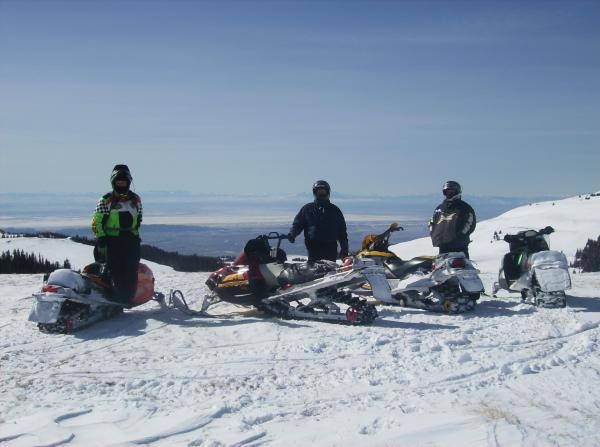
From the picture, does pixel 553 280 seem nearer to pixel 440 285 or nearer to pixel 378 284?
pixel 440 285

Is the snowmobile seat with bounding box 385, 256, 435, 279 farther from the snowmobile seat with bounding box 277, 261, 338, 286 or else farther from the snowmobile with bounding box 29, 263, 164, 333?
the snowmobile with bounding box 29, 263, 164, 333

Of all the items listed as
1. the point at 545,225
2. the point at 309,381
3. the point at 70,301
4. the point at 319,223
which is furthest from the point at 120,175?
the point at 545,225

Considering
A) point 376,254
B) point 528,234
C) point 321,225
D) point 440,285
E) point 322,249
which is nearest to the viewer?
point 440,285

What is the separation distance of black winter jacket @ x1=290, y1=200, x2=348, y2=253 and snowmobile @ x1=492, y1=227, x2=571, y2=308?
2710mm

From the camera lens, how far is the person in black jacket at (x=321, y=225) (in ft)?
32.4

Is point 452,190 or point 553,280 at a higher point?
point 452,190

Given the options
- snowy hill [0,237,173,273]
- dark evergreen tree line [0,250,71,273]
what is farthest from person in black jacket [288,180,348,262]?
snowy hill [0,237,173,273]

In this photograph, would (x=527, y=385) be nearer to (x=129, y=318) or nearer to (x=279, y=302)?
(x=279, y=302)

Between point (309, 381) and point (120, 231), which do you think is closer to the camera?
point (309, 381)

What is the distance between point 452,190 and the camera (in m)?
9.40

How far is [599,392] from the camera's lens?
470cm

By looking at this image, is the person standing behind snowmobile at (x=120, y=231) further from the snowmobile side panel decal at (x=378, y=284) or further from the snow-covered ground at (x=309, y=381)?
the snowmobile side panel decal at (x=378, y=284)

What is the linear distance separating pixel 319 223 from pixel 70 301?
4258 millimetres

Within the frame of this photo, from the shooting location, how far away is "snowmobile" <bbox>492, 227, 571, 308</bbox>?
811 centimetres
